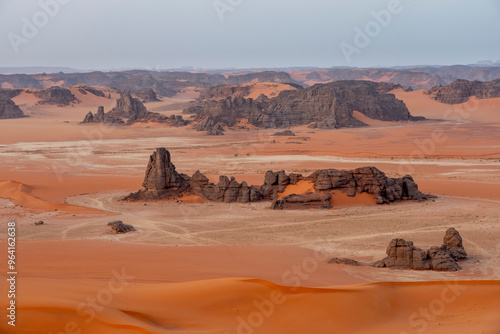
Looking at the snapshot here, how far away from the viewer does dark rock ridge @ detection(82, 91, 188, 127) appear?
81.0 m

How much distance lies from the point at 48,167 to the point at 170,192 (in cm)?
1797

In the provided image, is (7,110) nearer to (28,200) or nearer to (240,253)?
(28,200)

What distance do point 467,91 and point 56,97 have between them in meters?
86.9

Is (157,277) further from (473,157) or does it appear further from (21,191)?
(473,157)

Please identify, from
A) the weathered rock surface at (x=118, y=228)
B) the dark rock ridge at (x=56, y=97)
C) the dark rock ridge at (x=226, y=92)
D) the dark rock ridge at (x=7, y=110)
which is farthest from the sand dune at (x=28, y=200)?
the dark rock ridge at (x=226, y=92)

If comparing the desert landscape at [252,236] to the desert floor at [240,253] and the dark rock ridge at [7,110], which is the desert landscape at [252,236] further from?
the dark rock ridge at [7,110]

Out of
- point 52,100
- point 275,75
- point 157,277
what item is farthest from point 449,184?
point 275,75

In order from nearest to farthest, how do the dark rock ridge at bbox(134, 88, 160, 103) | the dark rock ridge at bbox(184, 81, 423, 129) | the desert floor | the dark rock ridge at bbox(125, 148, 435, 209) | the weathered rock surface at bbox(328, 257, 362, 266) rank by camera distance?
the desert floor → the weathered rock surface at bbox(328, 257, 362, 266) → the dark rock ridge at bbox(125, 148, 435, 209) → the dark rock ridge at bbox(184, 81, 423, 129) → the dark rock ridge at bbox(134, 88, 160, 103)

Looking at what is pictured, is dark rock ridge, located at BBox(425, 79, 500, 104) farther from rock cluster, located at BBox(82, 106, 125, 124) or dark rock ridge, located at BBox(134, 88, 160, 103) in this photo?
dark rock ridge, located at BBox(134, 88, 160, 103)

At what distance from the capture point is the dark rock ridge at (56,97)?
115688 mm

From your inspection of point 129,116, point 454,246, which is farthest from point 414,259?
point 129,116

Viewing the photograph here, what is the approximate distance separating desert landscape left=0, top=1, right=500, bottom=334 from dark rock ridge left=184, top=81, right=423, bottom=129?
50.0ft

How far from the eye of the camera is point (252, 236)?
744 inches

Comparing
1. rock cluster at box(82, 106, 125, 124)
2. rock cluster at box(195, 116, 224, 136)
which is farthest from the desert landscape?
rock cluster at box(82, 106, 125, 124)
